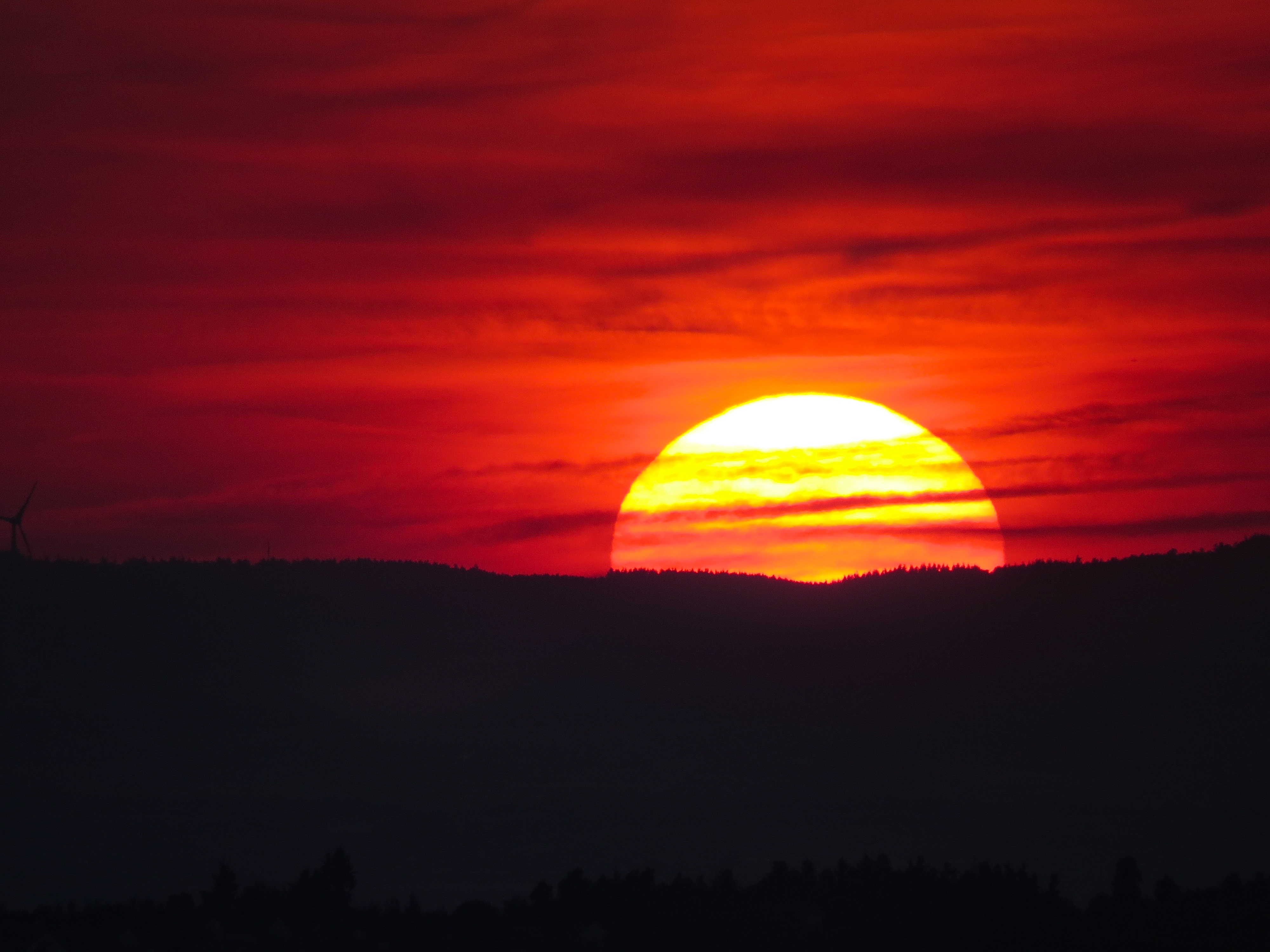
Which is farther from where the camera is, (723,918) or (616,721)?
(616,721)

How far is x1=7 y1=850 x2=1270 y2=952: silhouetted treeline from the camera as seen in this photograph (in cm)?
2886

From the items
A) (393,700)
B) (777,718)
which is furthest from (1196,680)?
(393,700)

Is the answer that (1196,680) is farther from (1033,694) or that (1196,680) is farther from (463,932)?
(463,932)

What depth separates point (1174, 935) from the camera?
28.3m

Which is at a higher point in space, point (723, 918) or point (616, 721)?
point (616, 721)

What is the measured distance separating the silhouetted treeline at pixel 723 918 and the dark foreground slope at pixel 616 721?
1941 cm

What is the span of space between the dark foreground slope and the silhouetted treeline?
19415mm

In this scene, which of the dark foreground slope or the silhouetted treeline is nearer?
the silhouetted treeline

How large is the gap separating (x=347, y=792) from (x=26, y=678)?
2928cm

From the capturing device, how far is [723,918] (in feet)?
100

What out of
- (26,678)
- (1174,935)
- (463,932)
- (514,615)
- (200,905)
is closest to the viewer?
(1174,935)

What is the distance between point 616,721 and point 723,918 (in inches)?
2370

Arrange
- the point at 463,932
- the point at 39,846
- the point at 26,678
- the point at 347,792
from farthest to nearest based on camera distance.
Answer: the point at 26,678
the point at 347,792
the point at 39,846
the point at 463,932

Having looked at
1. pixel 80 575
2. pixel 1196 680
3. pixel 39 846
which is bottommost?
pixel 39 846
